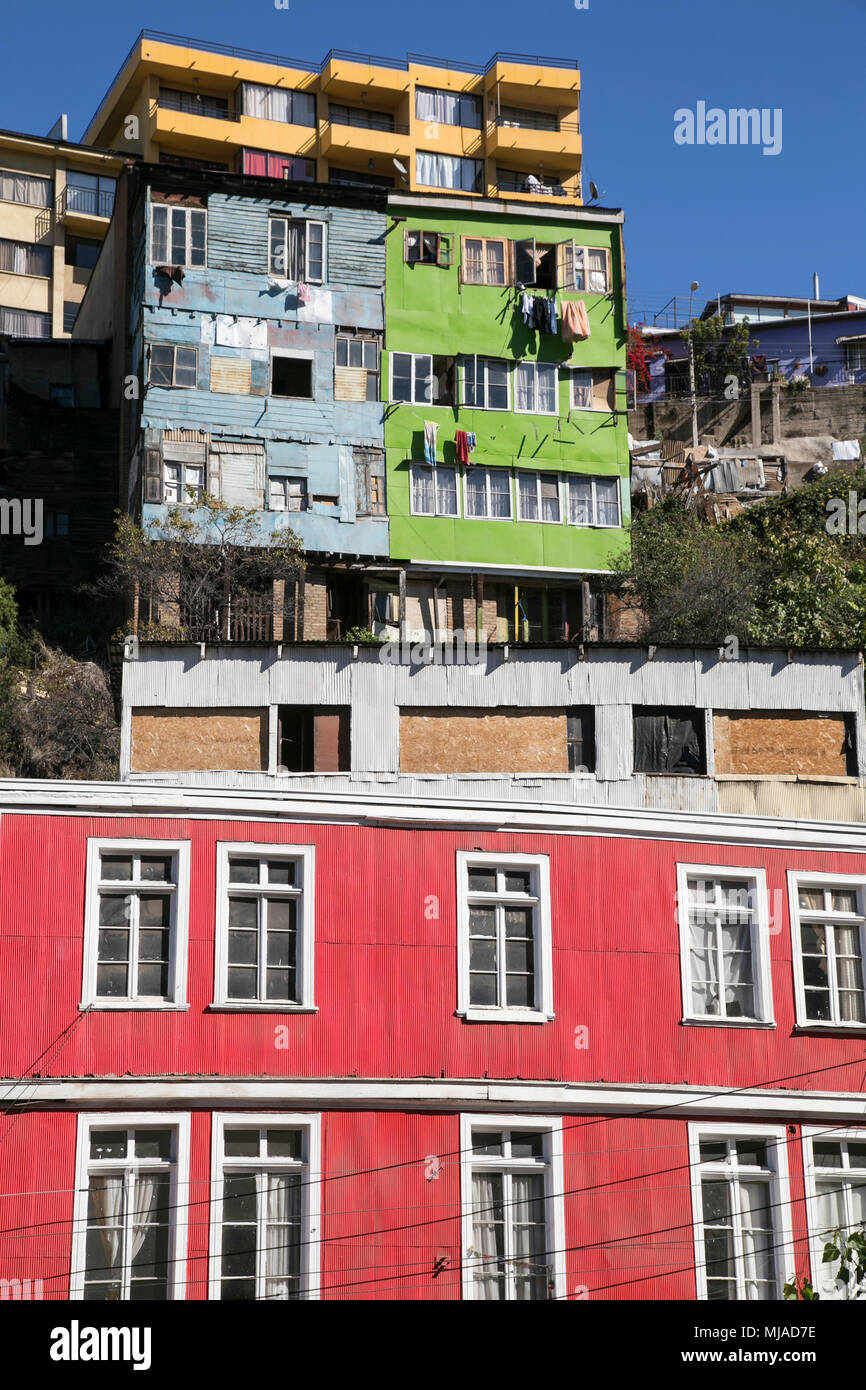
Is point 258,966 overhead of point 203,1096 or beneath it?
overhead

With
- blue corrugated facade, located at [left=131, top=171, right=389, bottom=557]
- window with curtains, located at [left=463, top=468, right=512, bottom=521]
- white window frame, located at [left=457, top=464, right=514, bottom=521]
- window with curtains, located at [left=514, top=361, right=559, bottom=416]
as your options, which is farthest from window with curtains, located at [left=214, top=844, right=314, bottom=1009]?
window with curtains, located at [left=514, top=361, right=559, bottom=416]

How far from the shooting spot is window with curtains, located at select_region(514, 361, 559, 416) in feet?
157

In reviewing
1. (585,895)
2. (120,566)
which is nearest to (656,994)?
(585,895)

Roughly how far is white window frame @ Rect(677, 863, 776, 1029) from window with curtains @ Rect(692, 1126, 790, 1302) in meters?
1.48

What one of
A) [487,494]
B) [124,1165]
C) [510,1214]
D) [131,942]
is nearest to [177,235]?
[487,494]

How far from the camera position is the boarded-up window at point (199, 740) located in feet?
120

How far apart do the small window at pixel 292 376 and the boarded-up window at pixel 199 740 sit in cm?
1213

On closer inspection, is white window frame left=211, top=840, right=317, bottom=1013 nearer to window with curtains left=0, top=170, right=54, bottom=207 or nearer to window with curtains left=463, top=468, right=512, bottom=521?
window with curtains left=463, top=468, right=512, bottom=521

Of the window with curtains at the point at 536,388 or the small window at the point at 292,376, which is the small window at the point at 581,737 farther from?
the small window at the point at 292,376

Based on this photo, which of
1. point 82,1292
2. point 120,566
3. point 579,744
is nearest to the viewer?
point 82,1292

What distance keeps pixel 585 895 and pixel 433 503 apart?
24.8 meters
